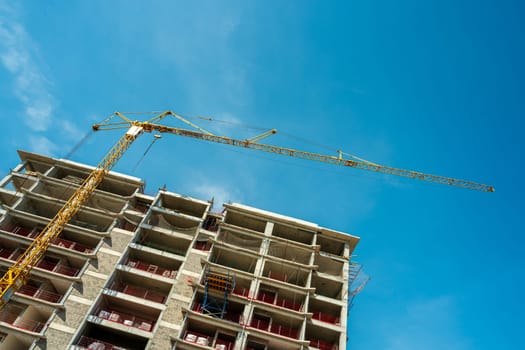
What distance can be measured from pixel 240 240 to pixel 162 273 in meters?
9.75

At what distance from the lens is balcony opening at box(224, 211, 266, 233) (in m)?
49.1

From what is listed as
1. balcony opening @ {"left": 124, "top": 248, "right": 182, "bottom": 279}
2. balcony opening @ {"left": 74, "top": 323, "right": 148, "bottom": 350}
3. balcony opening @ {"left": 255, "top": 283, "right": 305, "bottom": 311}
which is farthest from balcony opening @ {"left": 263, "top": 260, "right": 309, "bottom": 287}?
balcony opening @ {"left": 74, "top": 323, "right": 148, "bottom": 350}

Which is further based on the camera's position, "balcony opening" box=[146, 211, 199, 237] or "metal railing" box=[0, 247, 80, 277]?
"balcony opening" box=[146, 211, 199, 237]

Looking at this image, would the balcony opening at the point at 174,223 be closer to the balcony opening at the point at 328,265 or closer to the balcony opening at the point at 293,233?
the balcony opening at the point at 293,233

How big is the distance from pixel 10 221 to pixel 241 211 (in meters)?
27.3

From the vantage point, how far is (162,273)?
4222 cm

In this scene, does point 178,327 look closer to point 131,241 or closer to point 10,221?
point 131,241

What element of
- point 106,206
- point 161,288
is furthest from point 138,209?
point 161,288

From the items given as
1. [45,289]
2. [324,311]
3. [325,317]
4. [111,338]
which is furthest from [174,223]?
[325,317]

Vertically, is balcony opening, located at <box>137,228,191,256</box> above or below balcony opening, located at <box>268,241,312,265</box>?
below

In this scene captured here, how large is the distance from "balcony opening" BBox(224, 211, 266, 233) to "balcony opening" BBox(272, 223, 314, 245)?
73.6 inches

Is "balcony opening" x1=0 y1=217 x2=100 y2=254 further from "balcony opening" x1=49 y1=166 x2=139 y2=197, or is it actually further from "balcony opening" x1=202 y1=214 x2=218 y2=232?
"balcony opening" x1=202 y1=214 x2=218 y2=232

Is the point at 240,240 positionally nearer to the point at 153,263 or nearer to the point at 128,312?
the point at 153,263

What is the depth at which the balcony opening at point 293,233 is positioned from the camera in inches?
1909
